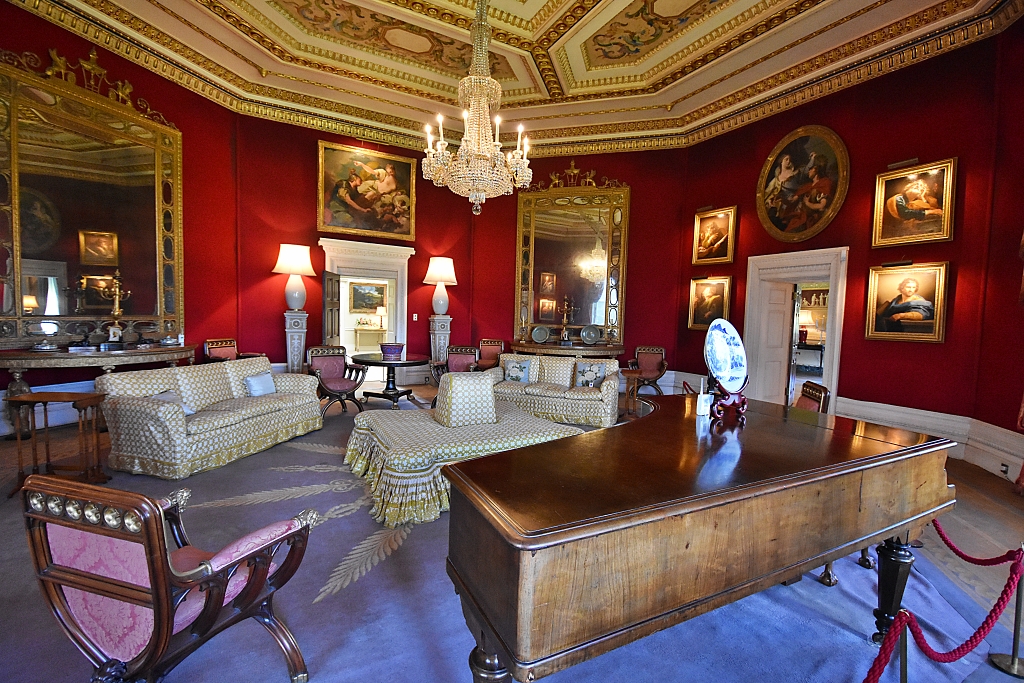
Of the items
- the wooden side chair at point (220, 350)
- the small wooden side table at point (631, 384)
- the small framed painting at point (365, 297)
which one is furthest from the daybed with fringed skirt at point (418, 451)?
the small framed painting at point (365, 297)

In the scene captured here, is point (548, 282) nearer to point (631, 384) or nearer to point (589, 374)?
point (631, 384)

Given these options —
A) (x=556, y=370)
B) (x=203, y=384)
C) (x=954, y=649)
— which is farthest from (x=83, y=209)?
(x=954, y=649)

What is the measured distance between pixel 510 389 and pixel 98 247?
5.82m

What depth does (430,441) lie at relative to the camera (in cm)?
370

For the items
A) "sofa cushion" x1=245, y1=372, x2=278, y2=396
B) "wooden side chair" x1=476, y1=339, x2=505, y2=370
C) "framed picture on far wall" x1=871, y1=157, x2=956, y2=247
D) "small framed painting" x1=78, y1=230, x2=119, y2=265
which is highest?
"framed picture on far wall" x1=871, y1=157, x2=956, y2=247

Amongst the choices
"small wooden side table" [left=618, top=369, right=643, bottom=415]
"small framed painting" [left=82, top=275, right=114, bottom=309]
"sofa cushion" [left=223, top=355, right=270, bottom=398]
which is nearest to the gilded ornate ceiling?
"small framed painting" [left=82, top=275, right=114, bottom=309]

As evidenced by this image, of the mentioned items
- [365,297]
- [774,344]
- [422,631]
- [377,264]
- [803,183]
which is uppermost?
[803,183]

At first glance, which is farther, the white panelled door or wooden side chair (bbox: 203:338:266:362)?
the white panelled door

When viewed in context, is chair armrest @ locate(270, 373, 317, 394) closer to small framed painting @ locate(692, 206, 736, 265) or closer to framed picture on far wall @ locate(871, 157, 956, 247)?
small framed painting @ locate(692, 206, 736, 265)

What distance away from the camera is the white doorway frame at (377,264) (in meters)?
8.50

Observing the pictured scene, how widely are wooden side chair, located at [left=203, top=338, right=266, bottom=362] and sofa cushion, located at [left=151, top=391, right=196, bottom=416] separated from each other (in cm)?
224

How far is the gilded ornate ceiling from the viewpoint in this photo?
18.1 ft

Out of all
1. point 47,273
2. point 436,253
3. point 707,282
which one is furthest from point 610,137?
point 47,273

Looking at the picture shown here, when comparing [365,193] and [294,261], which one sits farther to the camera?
[365,193]
